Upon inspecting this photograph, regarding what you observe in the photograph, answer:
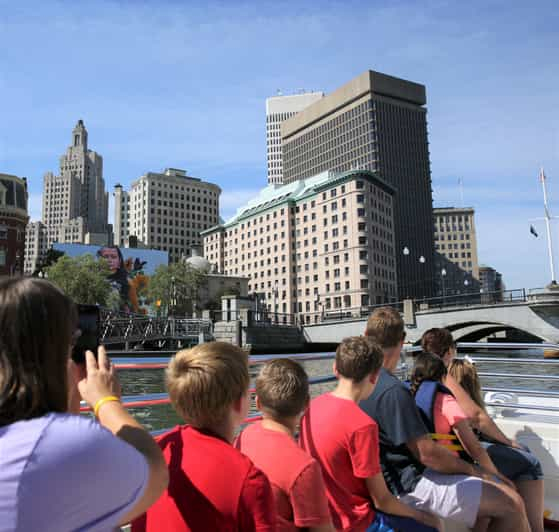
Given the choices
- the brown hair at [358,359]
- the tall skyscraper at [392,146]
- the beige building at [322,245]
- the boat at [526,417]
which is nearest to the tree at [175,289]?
the beige building at [322,245]

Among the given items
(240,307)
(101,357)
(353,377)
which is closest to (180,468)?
(101,357)

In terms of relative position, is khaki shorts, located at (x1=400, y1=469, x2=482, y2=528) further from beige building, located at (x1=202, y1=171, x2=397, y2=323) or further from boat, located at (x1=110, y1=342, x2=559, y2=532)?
beige building, located at (x1=202, y1=171, x2=397, y2=323)

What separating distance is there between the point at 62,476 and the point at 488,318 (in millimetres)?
46366

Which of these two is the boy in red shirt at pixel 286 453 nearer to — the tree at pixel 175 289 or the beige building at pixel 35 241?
the tree at pixel 175 289

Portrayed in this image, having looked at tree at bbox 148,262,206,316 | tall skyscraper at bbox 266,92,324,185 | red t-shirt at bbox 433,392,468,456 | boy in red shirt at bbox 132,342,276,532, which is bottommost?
red t-shirt at bbox 433,392,468,456

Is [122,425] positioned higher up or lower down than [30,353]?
lower down

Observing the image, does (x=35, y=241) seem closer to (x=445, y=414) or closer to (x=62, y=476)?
(x=445, y=414)

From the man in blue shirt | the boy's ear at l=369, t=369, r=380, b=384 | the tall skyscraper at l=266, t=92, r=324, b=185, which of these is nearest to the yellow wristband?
the boy's ear at l=369, t=369, r=380, b=384

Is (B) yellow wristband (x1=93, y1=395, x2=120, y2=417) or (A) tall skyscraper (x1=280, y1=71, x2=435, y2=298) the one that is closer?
(B) yellow wristband (x1=93, y1=395, x2=120, y2=417)

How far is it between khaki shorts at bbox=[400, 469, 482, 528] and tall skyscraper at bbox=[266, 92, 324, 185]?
560 feet

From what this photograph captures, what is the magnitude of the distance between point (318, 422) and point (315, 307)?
313ft

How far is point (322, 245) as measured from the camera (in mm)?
99375

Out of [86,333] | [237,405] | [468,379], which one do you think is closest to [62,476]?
[86,333]

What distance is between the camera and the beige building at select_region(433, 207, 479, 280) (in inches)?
6038
